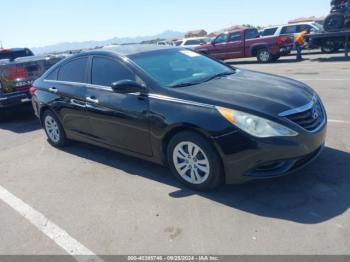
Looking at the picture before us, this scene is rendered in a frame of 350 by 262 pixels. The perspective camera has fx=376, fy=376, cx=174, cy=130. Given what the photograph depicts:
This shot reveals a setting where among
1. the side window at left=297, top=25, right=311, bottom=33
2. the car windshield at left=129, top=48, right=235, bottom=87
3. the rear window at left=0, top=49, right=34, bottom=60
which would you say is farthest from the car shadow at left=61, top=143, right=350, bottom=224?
the side window at left=297, top=25, right=311, bottom=33

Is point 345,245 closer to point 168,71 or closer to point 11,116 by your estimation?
point 168,71

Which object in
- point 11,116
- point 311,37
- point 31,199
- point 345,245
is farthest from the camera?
point 311,37

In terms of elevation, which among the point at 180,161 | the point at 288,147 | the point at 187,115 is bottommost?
the point at 180,161

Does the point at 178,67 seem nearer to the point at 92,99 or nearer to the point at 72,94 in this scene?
the point at 92,99

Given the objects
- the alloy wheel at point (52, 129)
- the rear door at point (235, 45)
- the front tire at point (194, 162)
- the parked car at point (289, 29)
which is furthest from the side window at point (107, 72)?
the parked car at point (289, 29)

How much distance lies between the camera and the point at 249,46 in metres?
19.0

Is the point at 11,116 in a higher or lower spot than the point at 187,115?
lower

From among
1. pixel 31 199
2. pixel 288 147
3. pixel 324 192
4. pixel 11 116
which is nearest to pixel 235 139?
pixel 288 147

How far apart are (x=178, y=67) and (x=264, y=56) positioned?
14.3m

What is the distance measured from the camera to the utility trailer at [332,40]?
15305mm

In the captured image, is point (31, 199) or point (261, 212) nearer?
point (261, 212)

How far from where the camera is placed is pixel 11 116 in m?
9.88

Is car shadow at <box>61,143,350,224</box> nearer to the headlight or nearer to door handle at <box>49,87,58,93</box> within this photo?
the headlight

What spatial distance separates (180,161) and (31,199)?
75.5 inches
